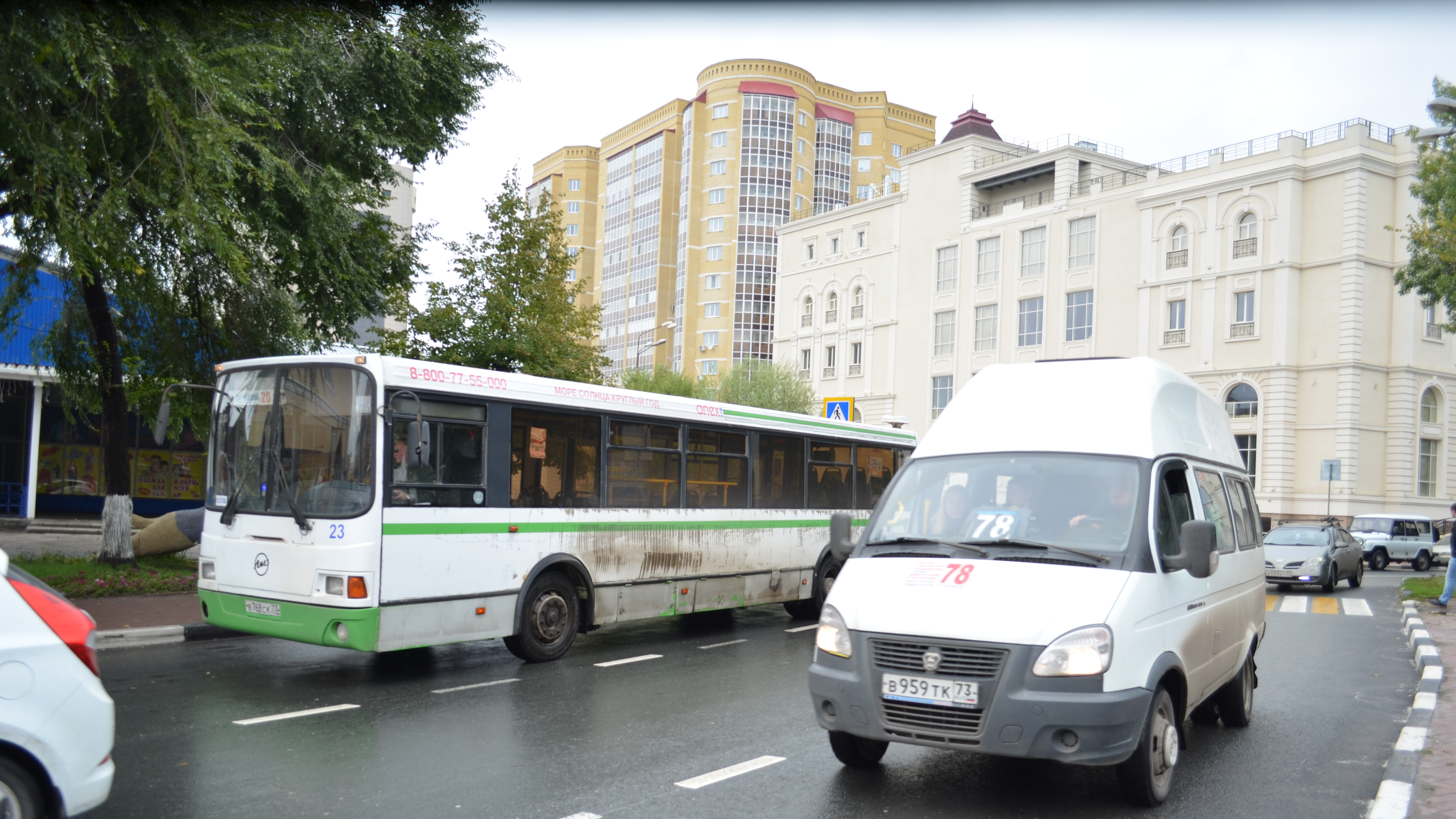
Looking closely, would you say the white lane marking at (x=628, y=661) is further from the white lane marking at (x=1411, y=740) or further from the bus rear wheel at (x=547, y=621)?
the white lane marking at (x=1411, y=740)

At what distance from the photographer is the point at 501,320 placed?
23250 mm

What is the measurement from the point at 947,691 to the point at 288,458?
20.7ft

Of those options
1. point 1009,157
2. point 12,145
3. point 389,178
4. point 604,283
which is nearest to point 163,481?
point 389,178

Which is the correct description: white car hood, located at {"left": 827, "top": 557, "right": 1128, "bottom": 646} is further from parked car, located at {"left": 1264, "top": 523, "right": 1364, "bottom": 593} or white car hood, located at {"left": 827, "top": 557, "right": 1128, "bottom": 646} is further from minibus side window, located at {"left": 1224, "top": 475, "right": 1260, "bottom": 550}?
parked car, located at {"left": 1264, "top": 523, "right": 1364, "bottom": 593}

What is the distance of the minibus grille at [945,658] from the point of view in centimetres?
547

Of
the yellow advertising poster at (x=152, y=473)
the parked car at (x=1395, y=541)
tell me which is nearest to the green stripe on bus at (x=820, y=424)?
the parked car at (x=1395, y=541)

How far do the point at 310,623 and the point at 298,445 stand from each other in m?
1.54

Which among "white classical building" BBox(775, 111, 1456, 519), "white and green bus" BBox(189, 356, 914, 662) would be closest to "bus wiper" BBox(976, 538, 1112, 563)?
"white and green bus" BBox(189, 356, 914, 662)

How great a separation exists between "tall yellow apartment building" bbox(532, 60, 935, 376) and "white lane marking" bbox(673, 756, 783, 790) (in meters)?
80.8

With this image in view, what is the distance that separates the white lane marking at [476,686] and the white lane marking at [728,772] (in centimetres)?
329

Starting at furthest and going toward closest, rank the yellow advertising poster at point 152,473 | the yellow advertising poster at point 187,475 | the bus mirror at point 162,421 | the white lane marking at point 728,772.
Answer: the yellow advertising poster at point 187,475
the yellow advertising poster at point 152,473
the bus mirror at point 162,421
the white lane marking at point 728,772

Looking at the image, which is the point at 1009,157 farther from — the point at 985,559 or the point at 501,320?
the point at 985,559

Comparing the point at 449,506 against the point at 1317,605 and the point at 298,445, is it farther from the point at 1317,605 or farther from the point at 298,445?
the point at 1317,605

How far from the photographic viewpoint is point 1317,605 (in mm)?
19641
